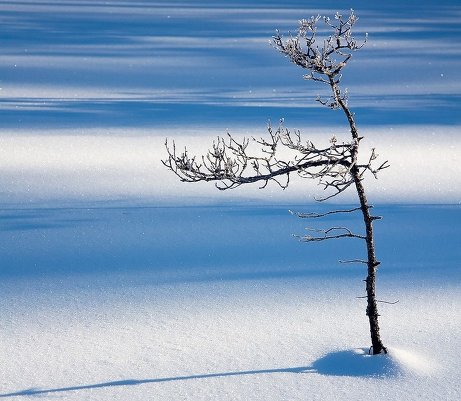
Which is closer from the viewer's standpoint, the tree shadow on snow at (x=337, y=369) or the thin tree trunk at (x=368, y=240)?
the thin tree trunk at (x=368, y=240)

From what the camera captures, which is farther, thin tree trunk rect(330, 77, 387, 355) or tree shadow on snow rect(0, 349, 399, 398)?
tree shadow on snow rect(0, 349, 399, 398)

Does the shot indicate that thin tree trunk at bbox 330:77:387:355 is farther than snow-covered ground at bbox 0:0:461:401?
No

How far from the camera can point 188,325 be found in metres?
3.18

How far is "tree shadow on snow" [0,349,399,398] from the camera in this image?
2.70 meters

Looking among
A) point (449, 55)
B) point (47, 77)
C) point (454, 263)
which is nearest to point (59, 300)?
point (454, 263)

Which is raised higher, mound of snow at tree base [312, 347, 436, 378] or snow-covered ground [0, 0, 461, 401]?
snow-covered ground [0, 0, 461, 401]

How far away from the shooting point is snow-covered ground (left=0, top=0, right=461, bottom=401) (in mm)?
2781

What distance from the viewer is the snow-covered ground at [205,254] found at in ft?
9.12

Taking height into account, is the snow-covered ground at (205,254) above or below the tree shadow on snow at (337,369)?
above

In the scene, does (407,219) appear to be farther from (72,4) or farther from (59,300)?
(72,4)

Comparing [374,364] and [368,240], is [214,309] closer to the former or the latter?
[374,364]

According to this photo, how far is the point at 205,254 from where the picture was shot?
4.11 meters

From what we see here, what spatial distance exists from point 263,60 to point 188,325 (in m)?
8.60

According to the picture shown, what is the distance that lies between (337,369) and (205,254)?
4.70ft
